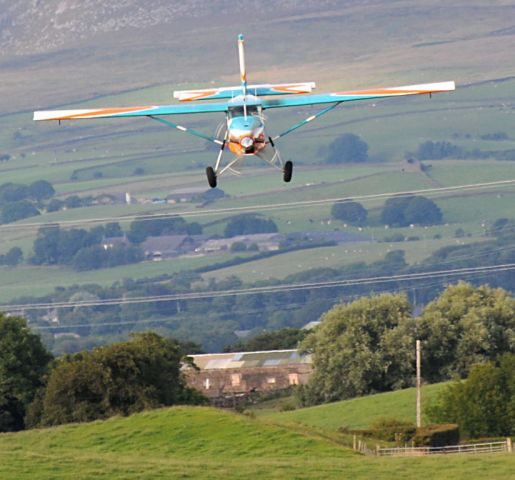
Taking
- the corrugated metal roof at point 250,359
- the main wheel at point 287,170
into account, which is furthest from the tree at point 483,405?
the corrugated metal roof at point 250,359

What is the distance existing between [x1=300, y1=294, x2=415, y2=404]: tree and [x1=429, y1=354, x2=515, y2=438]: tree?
25766mm

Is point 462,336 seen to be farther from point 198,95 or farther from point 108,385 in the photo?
point 198,95

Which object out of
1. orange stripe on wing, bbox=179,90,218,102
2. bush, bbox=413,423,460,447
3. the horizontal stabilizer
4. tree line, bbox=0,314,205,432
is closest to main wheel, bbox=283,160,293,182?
the horizontal stabilizer

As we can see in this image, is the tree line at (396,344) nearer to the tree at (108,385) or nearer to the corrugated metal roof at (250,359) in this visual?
the tree at (108,385)

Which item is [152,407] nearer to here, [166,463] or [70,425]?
[70,425]

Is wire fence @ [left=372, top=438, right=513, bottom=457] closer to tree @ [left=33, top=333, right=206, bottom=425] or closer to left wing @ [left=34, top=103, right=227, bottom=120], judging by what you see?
tree @ [left=33, top=333, right=206, bottom=425]

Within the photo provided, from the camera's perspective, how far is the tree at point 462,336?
4459 inches

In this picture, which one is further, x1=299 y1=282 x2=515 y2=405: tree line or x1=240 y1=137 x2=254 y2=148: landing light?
x1=299 y1=282 x2=515 y2=405: tree line

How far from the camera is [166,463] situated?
6319cm

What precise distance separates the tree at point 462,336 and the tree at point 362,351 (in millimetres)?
1535

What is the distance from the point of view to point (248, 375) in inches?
5719

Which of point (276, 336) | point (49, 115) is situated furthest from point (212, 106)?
point (276, 336)

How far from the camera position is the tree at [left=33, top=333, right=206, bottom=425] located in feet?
276

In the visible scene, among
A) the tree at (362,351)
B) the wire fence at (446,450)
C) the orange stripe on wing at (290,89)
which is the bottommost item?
the wire fence at (446,450)
